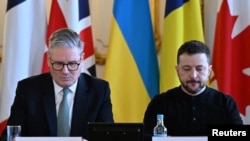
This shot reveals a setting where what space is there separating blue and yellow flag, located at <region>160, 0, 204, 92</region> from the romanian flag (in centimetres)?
16

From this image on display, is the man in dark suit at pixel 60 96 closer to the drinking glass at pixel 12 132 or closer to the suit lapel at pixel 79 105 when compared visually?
the suit lapel at pixel 79 105

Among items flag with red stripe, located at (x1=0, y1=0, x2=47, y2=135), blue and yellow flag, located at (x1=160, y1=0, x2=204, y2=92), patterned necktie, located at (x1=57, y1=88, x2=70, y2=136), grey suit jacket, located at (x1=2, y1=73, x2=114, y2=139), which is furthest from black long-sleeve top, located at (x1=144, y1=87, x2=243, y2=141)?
flag with red stripe, located at (x1=0, y1=0, x2=47, y2=135)

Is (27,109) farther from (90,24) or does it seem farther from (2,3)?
(2,3)

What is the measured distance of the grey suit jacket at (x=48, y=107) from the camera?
98.8 inches

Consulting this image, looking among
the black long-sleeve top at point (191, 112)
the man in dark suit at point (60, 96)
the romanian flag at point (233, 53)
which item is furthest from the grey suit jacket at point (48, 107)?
the romanian flag at point (233, 53)

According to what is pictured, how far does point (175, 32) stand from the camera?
11.7 feet

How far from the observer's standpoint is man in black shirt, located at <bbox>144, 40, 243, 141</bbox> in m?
2.75

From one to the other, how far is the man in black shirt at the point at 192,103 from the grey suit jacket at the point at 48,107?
0.32 m

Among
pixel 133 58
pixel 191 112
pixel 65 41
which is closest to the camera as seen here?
pixel 65 41

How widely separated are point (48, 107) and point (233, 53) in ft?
5.23

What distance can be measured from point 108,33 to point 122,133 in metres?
1.93

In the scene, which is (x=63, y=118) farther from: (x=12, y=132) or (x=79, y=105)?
(x=12, y=132)

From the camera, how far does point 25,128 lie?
2533 mm

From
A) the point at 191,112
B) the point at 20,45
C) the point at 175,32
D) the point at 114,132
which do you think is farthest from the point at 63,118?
the point at 175,32
